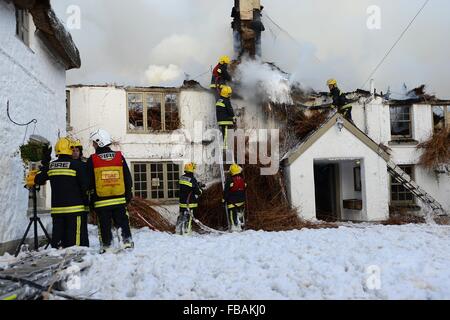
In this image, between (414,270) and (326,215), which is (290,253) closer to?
(414,270)

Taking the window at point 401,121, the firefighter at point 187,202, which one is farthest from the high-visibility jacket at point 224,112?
the window at point 401,121

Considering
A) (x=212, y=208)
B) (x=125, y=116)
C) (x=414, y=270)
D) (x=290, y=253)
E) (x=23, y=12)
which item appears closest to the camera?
(x=414, y=270)

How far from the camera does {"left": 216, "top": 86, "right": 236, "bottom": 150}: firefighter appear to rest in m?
12.6

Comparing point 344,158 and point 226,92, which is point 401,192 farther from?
point 226,92

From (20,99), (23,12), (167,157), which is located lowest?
(167,157)

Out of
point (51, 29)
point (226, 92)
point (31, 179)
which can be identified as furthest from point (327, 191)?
point (31, 179)

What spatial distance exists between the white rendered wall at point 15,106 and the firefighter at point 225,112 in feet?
17.3

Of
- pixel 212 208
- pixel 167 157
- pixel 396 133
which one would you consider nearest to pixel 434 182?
pixel 396 133

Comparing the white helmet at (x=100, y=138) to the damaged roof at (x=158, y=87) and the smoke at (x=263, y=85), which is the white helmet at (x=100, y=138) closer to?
the damaged roof at (x=158, y=87)

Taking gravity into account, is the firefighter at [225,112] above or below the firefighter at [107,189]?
above

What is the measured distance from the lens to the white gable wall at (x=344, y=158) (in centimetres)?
1248

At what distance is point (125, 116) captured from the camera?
523 inches

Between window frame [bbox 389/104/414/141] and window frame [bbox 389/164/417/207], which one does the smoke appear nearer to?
window frame [bbox 389/104/414/141]

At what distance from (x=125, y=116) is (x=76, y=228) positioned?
745 centimetres
